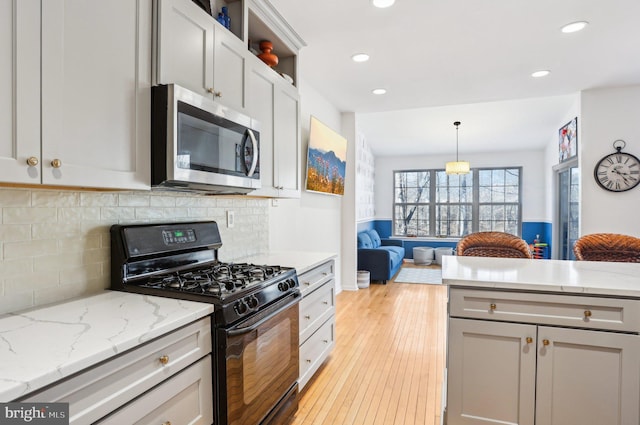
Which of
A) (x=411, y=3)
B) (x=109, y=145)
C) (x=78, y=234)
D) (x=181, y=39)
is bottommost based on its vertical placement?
(x=78, y=234)

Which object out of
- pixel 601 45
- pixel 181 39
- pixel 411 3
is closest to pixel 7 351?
pixel 181 39

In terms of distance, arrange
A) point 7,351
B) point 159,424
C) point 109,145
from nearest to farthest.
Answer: point 7,351
point 159,424
point 109,145

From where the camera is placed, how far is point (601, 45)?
2.98m

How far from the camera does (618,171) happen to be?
398 centimetres

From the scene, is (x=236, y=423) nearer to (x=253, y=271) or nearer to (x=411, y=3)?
(x=253, y=271)

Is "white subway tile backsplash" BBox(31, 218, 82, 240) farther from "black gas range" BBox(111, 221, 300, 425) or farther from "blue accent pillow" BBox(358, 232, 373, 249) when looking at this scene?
"blue accent pillow" BBox(358, 232, 373, 249)

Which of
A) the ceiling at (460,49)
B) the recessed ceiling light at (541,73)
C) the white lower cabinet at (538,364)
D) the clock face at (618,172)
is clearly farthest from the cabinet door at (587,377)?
the clock face at (618,172)

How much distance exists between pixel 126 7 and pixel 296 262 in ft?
5.49

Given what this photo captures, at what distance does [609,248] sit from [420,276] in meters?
3.95

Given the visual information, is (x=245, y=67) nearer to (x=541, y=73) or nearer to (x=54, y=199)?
(x=54, y=199)

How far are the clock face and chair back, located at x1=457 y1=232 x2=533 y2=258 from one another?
2.30 meters

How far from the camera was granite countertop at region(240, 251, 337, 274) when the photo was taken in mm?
2326

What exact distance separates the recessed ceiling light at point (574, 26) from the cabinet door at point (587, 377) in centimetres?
225

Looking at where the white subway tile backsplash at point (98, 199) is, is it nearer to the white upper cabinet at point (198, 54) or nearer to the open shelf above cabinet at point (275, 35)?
the white upper cabinet at point (198, 54)
